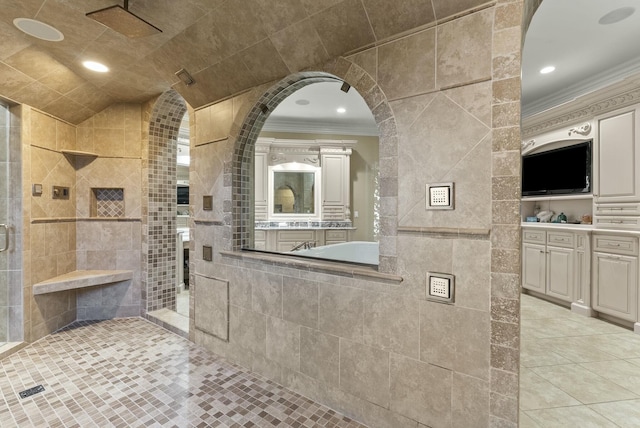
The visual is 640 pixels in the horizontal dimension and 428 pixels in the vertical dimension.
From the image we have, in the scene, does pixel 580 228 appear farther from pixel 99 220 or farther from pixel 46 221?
pixel 46 221

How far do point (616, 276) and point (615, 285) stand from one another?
0.10 m

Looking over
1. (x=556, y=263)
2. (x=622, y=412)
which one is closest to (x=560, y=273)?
(x=556, y=263)

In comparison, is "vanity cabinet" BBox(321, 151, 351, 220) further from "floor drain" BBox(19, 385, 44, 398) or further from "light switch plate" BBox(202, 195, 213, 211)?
"floor drain" BBox(19, 385, 44, 398)

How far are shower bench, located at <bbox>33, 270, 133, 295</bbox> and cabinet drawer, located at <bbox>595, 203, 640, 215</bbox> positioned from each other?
5.32 meters

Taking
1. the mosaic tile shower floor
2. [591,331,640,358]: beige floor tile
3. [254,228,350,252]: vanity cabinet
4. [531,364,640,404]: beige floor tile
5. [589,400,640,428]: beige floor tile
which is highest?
[254,228,350,252]: vanity cabinet

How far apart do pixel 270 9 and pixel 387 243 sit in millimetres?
1433

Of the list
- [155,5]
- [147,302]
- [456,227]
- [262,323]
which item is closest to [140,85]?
[155,5]

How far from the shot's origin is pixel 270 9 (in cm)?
167

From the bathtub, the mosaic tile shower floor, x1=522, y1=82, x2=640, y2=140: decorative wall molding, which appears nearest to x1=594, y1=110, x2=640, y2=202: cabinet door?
x1=522, y1=82, x2=640, y2=140: decorative wall molding

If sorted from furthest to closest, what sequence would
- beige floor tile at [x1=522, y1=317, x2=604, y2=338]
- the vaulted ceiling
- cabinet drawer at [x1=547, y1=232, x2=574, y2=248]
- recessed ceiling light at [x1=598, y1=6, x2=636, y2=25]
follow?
1. cabinet drawer at [x1=547, y1=232, x2=574, y2=248]
2. beige floor tile at [x1=522, y1=317, x2=604, y2=338]
3. recessed ceiling light at [x1=598, y1=6, x2=636, y2=25]
4. the vaulted ceiling

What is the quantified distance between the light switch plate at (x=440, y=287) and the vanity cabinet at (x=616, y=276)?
2934 mm

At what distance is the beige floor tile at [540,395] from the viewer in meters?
1.89

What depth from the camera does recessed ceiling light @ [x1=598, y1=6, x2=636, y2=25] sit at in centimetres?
246

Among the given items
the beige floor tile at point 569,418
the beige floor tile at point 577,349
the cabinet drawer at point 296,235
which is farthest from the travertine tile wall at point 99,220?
the beige floor tile at point 577,349
